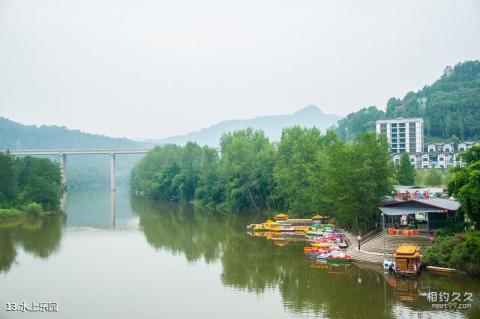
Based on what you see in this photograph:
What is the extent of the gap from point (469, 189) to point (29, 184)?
46202 millimetres

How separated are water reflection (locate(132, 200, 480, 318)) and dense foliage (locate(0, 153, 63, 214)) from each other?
62.1ft

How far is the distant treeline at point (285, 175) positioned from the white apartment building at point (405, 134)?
3831 centimetres

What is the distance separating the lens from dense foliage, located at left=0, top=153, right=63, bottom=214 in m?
56.4

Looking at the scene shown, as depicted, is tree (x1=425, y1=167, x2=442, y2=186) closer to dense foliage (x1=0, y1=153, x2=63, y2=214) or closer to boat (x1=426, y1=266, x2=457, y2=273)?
boat (x1=426, y1=266, x2=457, y2=273)

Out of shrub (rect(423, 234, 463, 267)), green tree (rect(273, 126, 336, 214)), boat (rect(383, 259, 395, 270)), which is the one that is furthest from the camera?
green tree (rect(273, 126, 336, 214))

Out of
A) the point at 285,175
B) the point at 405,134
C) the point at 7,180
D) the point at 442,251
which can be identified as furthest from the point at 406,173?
the point at 405,134

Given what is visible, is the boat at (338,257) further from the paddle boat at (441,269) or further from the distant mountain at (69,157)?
the distant mountain at (69,157)

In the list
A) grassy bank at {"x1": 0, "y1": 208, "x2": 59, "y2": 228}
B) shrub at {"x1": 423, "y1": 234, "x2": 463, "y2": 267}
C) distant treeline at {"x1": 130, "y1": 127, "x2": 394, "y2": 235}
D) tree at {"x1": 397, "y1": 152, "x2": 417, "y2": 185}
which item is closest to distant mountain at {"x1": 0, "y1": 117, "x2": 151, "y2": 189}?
distant treeline at {"x1": 130, "y1": 127, "x2": 394, "y2": 235}

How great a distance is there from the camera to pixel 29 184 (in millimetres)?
58781

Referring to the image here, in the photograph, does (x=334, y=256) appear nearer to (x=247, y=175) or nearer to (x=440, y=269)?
(x=440, y=269)

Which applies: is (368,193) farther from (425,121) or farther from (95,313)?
(425,121)

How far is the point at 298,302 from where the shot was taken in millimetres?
23641

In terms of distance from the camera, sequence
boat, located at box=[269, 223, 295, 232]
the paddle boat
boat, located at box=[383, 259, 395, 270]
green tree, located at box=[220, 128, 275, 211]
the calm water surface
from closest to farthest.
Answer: the calm water surface → the paddle boat → boat, located at box=[383, 259, 395, 270] → boat, located at box=[269, 223, 295, 232] → green tree, located at box=[220, 128, 275, 211]

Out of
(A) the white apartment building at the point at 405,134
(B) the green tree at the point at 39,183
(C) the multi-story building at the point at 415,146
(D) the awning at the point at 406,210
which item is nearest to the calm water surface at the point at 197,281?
(D) the awning at the point at 406,210
